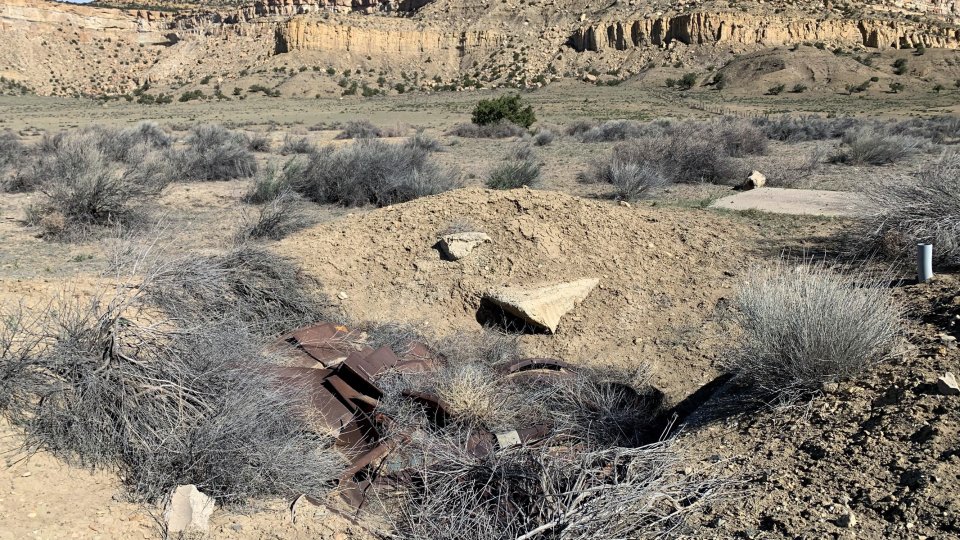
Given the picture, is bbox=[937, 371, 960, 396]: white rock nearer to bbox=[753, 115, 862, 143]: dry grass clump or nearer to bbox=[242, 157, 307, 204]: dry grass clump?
bbox=[242, 157, 307, 204]: dry grass clump

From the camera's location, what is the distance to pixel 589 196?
13.9m

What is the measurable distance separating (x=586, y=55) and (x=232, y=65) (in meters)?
35.4

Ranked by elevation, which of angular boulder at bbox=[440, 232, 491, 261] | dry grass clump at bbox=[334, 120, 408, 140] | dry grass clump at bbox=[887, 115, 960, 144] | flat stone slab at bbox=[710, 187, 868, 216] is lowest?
dry grass clump at bbox=[334, 120, 408, 140]

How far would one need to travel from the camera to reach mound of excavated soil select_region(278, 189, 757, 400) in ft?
23.3

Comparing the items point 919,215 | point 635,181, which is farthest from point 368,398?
point 635,181

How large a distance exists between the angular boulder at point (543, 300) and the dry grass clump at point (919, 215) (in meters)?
3.23

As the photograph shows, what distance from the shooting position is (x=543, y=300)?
24.1 ft

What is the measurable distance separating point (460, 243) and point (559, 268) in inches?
46.5

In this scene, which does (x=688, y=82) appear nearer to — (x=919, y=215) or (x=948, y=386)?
(x=919, y=215)

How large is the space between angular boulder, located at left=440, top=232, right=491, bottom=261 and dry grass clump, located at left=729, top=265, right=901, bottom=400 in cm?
383

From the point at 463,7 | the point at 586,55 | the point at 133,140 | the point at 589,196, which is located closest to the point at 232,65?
the point at 463,7

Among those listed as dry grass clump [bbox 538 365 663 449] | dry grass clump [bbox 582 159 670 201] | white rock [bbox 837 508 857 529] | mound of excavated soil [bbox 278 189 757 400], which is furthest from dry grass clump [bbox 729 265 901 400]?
dry grass clump [bbox 582 159 670 201]

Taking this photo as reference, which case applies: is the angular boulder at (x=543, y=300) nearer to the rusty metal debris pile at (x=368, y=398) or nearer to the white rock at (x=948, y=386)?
the rusty metal debris pile at (x=368, y=398)

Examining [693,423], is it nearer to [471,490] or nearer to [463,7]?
[471,490]
